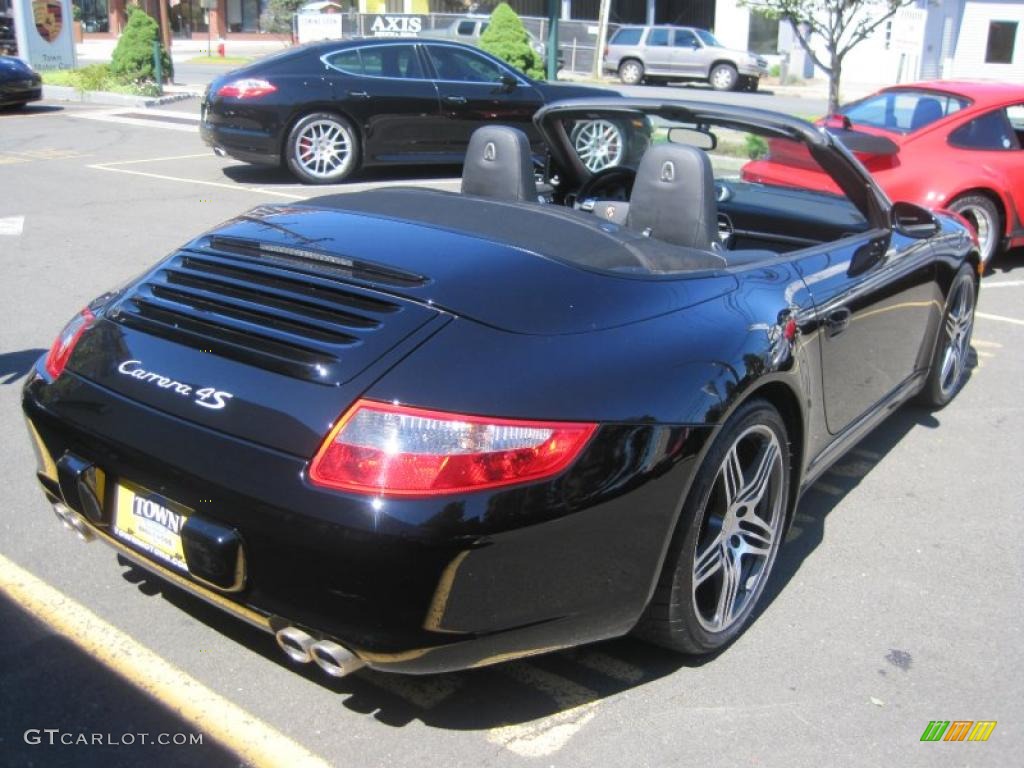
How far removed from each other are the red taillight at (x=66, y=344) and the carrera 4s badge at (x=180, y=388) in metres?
0.31

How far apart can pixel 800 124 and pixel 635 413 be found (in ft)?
5.64

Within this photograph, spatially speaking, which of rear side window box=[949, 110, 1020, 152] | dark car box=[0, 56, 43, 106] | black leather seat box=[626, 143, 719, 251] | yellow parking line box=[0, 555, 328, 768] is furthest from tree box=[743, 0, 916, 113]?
yellow parking line box=[0, 555, 328, 768]

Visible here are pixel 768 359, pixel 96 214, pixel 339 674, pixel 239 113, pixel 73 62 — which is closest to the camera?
pixel 339 674

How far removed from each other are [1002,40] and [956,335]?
33785mm

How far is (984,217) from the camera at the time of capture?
331 inches

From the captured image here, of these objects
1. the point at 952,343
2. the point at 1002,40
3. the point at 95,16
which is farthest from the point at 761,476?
the point at 95,16

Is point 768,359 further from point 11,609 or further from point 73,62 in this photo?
point 73,62

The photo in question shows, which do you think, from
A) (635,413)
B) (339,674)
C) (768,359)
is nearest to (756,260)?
(768,359)

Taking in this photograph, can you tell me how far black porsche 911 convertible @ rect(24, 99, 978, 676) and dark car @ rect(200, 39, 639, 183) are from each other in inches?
317

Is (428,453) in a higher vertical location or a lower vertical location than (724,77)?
lower

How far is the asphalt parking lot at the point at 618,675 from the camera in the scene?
8.86 feet

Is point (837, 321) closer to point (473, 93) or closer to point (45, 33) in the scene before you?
point (473, 93)

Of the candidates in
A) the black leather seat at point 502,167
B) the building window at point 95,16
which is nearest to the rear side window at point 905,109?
the black leather seat at point 502,167

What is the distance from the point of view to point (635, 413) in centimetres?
261
